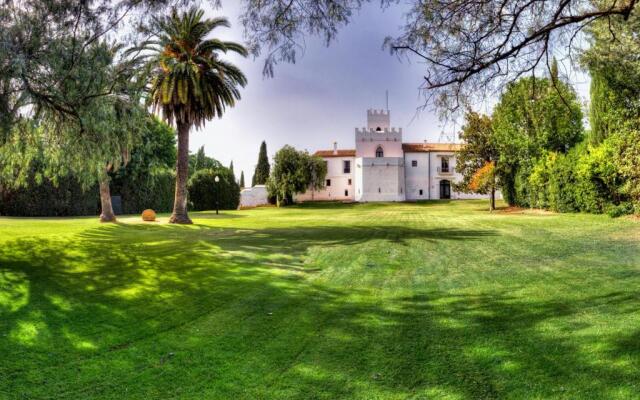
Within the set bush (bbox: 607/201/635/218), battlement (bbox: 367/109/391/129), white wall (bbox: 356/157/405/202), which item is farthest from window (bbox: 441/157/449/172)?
bush (bbox: 607/201/635/218)

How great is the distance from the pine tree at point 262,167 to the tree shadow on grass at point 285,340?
186 feet

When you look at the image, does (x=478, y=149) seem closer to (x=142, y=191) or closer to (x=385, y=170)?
(x=385, y=170)

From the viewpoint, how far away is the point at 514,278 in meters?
8.58

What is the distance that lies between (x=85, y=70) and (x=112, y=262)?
4562 millimetres

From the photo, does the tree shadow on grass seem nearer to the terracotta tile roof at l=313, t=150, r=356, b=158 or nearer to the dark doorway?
the dark doorway

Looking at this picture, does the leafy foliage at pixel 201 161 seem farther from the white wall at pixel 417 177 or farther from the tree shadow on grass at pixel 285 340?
the tree shadow on grass at pixel 285 340

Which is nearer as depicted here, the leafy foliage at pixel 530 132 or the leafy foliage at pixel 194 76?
the leafy foliage at pixel 194 76

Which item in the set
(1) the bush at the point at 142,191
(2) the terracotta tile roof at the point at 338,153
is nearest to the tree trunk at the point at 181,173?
(1) the bush at the point at 142,191

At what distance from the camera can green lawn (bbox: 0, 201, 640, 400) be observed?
4457 millimetres

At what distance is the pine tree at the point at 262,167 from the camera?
65.8 metres

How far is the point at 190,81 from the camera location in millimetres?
23266

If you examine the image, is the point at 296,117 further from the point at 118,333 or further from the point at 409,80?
the point at 118,333

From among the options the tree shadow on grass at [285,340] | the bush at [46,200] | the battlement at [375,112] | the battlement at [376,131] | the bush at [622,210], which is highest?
the battlement at [375,112]

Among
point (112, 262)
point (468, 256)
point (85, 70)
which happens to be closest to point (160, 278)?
point (112, 262)
